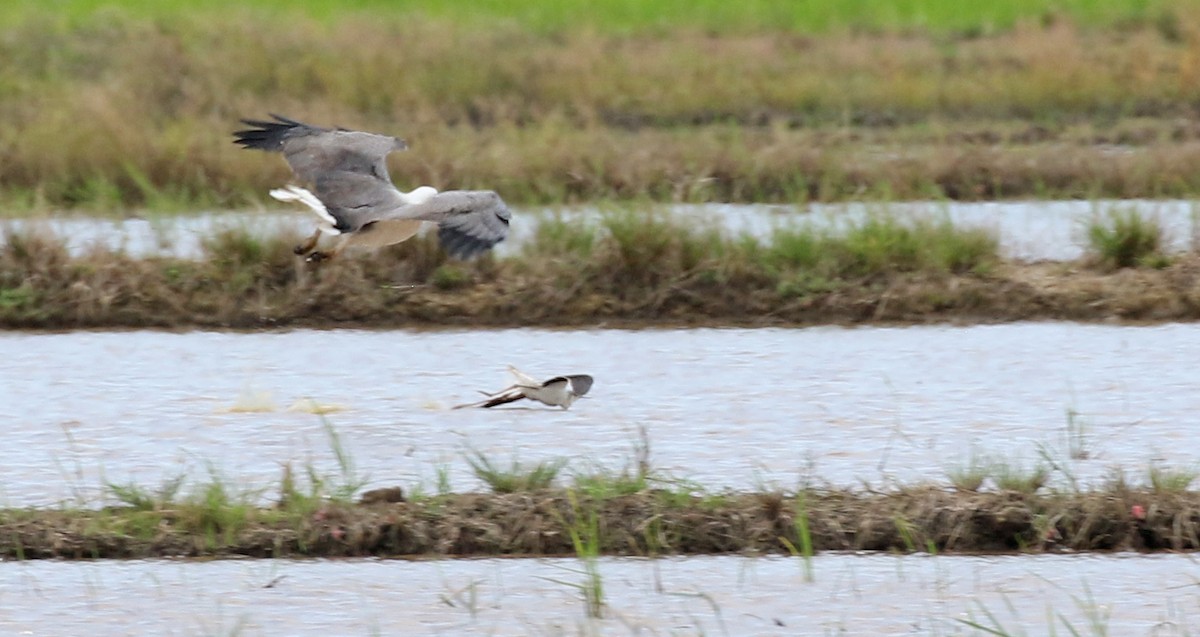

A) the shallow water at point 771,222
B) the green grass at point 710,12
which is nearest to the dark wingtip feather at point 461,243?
the shallow water at point 771,222

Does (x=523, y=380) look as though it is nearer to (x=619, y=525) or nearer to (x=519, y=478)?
(x=519, y=478)

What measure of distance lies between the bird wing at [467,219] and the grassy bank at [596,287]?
217cm

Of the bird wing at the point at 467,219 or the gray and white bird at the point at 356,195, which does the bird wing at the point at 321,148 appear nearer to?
the gray and white bird at the point at 356,195

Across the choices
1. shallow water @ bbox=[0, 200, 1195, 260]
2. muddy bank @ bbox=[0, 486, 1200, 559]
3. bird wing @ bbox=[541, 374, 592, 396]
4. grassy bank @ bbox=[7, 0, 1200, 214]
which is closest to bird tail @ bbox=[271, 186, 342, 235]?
bird wing @ bbox=[541, 374, 592, 396]

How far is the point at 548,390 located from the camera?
6.93 m

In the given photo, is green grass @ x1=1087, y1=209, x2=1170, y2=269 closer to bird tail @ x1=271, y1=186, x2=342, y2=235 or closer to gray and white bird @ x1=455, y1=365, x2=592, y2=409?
gray and white bird @ x1=455, y1=365, x2=592, y2=409

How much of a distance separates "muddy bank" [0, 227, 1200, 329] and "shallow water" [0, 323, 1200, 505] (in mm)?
172

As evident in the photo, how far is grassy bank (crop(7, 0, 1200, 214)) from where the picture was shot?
11.4m

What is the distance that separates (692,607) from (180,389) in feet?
10.8

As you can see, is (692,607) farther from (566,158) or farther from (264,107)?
(264,107)

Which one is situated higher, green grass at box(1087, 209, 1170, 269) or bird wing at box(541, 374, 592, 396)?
green grass at box(1087, 209, 1170, 269)

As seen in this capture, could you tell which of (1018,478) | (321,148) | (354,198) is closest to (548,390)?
(354,198)

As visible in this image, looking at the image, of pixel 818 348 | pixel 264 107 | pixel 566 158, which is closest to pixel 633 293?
pixel 818 348

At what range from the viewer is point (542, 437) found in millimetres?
6621
